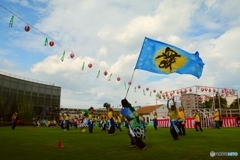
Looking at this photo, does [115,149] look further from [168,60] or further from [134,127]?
[168,60]

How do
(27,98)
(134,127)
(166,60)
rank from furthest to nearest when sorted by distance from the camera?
(27,98) < (166,60) < (134,127)

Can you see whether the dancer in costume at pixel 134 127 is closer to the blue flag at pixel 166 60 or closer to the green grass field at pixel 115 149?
the green grass field at pixel 115 149

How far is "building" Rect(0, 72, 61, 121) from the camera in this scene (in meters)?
53.8

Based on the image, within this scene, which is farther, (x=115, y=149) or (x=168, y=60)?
(x=168, y=60)

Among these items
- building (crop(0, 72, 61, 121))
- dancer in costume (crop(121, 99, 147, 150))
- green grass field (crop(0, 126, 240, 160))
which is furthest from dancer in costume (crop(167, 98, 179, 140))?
building (crop(0, 72, 61, 121))

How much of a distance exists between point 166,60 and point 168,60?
0.14 meters

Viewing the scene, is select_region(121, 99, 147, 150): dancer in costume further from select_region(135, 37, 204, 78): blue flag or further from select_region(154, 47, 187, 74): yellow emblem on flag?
select_region(154, 47, 187, 74): yellow emblem on flag

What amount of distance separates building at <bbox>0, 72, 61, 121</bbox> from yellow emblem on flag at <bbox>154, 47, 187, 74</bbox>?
4248 centimetres

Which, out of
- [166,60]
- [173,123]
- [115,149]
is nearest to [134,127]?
[115,149]

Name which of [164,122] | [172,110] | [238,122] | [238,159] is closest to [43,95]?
[164,122]

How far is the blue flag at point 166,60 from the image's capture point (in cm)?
1201

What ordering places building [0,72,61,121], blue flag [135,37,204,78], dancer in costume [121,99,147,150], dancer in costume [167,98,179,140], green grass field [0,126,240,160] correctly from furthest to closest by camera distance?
1. building [0,72,61,121]
2. dancer in costume [167,98,179,140]
3. blue flag [135,37,204,78]
4. dancer in costume [121,99,147,150]
5. green grass field [0,126,240,160]

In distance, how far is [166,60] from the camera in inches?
504

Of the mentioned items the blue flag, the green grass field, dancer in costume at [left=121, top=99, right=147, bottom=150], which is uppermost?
the blue flag
